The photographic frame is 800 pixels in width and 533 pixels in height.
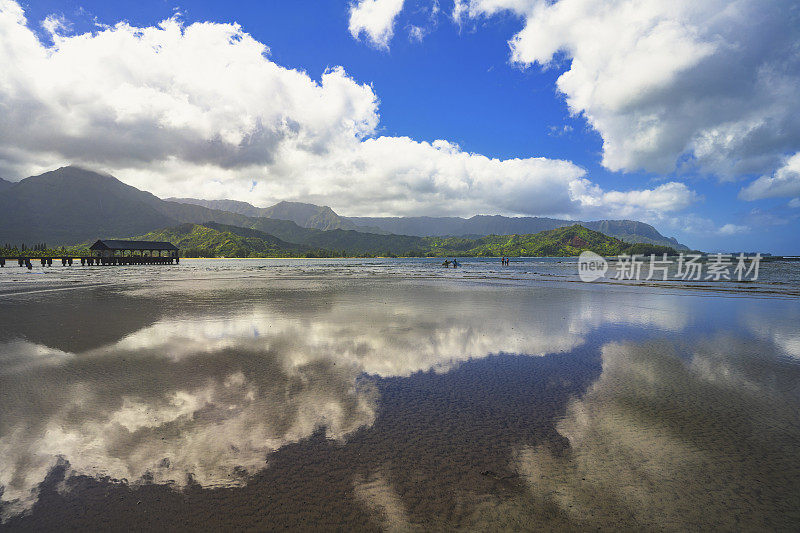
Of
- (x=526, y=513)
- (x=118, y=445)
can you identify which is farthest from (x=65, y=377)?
(x=526, y=513)

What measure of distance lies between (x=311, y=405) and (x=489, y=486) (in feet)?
13.8

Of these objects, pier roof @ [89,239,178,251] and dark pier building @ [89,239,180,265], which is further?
dark pier building @ [89,239,180,265]

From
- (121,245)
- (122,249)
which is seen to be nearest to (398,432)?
(122,249)

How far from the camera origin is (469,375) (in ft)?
32.4

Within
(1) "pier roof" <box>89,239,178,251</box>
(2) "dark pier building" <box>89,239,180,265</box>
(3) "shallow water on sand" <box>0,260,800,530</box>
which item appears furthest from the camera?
(2) "dark pier building" <box>89,239,180,265</box>

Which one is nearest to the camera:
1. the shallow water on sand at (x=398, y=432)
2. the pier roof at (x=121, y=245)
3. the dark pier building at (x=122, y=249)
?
the shallow water on sand at (x=398, y=432)

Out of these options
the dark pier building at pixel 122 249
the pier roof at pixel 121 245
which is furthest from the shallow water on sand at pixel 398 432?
the dark pier building at pixel 122 249

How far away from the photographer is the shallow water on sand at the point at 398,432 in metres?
4.51

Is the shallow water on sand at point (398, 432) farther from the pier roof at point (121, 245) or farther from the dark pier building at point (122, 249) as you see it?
the dark pier building at point (122, 249)

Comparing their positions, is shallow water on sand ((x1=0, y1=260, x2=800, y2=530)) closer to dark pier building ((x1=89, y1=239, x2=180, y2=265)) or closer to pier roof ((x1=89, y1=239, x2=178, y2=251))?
pier roof ((x1=89, y1=239, x2=178, y2=251))

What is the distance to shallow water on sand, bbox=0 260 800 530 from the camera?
14.8ft

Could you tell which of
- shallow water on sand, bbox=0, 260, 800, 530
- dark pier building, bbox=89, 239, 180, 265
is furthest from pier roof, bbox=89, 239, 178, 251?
shallow water on sand, bbox=0, 260, 800, 530

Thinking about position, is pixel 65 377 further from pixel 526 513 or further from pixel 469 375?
pixel 526 513

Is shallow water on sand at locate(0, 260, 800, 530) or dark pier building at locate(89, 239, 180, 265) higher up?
shallow water on sand at locate(0, 260, 800, 530)
